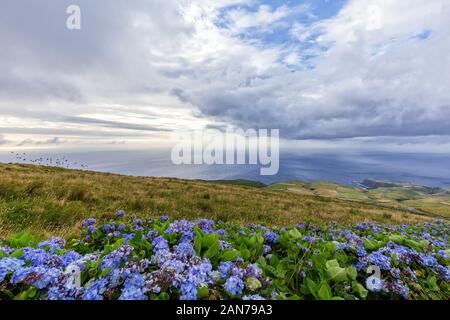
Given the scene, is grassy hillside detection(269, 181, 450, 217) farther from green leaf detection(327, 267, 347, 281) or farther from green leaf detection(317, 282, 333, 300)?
green leaf detection(317, 282, 333, 300)

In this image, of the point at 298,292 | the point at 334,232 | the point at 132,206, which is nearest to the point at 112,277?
the point at 298,292

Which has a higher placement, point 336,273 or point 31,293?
point 31,293

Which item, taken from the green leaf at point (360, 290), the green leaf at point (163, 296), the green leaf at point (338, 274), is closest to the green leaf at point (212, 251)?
the green leaf at point (163, 296)

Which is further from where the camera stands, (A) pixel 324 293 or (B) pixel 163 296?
(A) pixel 324 293

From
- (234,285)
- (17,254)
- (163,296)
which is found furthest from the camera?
(17,254)

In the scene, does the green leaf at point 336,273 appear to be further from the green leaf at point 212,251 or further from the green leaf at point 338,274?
the green leaf at point 212,251

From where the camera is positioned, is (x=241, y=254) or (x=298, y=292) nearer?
(x=298, y=292)

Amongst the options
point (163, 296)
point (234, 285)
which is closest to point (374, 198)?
point (234, 285)

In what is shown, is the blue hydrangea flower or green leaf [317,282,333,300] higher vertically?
the blue hydrangea flower

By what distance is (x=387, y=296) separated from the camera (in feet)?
7.06

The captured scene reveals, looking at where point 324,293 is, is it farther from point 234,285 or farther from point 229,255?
point 229,255

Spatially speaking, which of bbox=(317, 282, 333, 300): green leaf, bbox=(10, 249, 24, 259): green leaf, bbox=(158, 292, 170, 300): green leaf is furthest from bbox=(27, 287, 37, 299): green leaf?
bbox=(317, 282, 333, 300): green leaf
